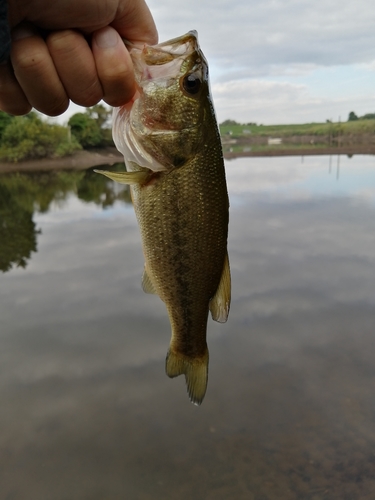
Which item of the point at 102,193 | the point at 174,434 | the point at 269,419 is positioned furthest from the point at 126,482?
the point at 102,193

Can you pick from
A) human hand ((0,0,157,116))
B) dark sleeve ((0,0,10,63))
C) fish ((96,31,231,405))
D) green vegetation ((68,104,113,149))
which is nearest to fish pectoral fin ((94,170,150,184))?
fish ((96,31,231,405))

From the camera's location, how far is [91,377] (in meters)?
6.88

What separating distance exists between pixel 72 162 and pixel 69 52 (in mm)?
54060

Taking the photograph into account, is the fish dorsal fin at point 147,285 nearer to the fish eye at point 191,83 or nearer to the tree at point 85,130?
the fish eye at point 191,83

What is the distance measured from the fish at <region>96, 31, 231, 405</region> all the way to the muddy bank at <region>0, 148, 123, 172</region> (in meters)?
47.7

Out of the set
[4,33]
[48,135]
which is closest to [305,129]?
[48,135]

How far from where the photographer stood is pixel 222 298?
2221 mm

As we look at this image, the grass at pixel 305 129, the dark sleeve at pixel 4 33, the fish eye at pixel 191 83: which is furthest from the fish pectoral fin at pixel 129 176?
the grass at pixel 305 129

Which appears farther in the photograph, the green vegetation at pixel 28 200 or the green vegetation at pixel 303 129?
the green vegetation at pixel 303 129

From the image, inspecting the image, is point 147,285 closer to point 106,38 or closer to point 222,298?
point 222,298

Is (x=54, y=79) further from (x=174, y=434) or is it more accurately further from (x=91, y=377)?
(x=91, y=377)

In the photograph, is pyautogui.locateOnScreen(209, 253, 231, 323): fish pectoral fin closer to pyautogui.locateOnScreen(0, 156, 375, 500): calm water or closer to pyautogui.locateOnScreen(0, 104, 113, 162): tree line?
pyautogui.locateOnScreen(0, 156, 375, 500): calm water

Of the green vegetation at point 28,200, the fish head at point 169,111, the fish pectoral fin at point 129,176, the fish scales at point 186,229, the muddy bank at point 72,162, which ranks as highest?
the fish head at point 169,111

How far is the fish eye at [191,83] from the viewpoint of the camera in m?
1.92
